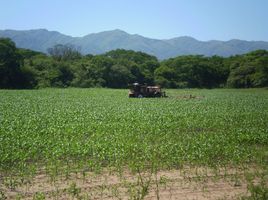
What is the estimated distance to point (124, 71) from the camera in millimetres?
81688

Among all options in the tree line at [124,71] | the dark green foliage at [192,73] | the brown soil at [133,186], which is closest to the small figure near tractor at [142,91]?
the tree line at [124,71]

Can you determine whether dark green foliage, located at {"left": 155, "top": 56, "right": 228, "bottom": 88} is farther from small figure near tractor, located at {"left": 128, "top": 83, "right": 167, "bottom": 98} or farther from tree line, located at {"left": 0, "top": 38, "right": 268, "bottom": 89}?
small figure near tractor, located at {"left": 128, "top": 83, "right": 167, "bottom": 98}

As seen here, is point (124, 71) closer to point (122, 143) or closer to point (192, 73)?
point (192, 73)

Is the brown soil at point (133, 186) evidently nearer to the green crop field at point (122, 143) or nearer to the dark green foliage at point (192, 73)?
the green crop field at point (122, 143)

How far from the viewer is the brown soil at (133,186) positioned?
910 cm

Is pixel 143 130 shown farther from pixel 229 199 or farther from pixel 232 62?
pixel 232 62

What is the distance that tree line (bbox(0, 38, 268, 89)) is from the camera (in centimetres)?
6652

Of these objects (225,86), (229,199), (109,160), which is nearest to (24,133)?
(109,160)

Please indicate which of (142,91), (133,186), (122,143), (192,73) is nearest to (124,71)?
(192,73)

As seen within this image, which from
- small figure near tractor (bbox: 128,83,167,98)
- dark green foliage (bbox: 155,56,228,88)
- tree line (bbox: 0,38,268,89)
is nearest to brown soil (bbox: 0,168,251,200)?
small figure near tractor (bbox: 128,83,167,98)

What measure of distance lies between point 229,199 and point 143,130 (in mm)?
10217

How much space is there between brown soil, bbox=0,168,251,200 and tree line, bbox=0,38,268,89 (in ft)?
187

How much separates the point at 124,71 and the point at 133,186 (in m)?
72.7

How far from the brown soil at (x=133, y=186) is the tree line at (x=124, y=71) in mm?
56865
